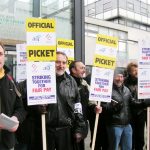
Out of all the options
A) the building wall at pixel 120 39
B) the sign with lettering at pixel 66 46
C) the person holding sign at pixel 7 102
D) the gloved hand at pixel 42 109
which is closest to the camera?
the person holding sign at pixel 7 102

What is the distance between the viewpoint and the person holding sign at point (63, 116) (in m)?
4.69

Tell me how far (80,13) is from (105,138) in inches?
170

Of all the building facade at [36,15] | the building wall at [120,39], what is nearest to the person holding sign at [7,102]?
the building facade at [36,15]

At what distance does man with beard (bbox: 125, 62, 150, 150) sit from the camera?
666 centimetres

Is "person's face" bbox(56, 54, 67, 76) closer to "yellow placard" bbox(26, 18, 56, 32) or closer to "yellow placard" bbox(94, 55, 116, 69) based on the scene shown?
"yellow placard" bbox(26, 18, 56, 32)

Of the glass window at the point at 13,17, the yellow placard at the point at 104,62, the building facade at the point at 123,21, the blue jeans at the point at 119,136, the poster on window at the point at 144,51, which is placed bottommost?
the blue jeans at the point at 119,136

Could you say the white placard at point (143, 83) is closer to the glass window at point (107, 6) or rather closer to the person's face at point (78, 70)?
the person's face at point (78, 70)

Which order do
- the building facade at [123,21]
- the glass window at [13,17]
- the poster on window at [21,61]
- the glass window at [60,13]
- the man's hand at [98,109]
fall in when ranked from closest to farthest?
1. the man's hand at [98,109]
2. the poster on window at [21,61]
3. the glass window at [13,17]
4. the glass window at [60,13]
5. the building facade at [123,21]

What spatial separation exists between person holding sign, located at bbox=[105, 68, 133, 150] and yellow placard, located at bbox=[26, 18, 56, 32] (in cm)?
182

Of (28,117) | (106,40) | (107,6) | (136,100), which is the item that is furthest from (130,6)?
(28,117)

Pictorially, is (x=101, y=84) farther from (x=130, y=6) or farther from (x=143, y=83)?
(x=130, y=6)

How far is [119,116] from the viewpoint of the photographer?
20.4ft

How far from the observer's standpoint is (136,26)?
42.2 m

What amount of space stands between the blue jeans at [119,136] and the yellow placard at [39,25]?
2.12m
